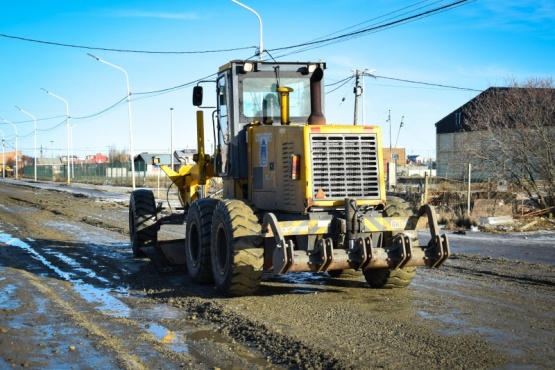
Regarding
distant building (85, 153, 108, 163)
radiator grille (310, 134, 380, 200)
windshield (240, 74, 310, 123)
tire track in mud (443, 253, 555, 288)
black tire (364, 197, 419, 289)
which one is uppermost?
distant building (85, 153, 108, 163)

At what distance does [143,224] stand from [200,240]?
3531 mm

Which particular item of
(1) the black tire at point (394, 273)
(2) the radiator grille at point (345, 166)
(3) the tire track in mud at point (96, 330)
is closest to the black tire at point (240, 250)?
(2) the radiator grille at point (345, 166)

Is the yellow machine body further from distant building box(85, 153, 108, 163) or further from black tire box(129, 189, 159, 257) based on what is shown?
distant building box(85, 153, 108, 163)

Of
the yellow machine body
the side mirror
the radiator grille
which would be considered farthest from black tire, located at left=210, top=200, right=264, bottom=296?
the side mirror

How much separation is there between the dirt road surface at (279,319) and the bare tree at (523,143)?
907cm

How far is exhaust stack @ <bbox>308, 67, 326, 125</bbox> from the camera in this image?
34.9 ft

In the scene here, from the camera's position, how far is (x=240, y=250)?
878cm

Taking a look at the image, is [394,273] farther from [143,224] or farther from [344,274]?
[143,224]

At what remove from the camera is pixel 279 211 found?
9.67m

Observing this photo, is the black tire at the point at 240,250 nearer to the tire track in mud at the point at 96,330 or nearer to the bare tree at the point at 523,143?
the tire track in mud at the point at 96,330

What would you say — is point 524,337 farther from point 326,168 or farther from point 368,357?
point 326,168

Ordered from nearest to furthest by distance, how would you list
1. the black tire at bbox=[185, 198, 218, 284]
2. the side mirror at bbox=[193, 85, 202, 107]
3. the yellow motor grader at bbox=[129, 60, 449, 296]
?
the yellow motor grader at bbox=[129, 60, 449, 296] → the black tire at bbox=[185, 198, 218, 284] → the side mirror at bbox=[193, 85, 202, 107]

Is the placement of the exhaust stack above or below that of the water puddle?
above

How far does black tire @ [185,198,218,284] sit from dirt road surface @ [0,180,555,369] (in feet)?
0.81
